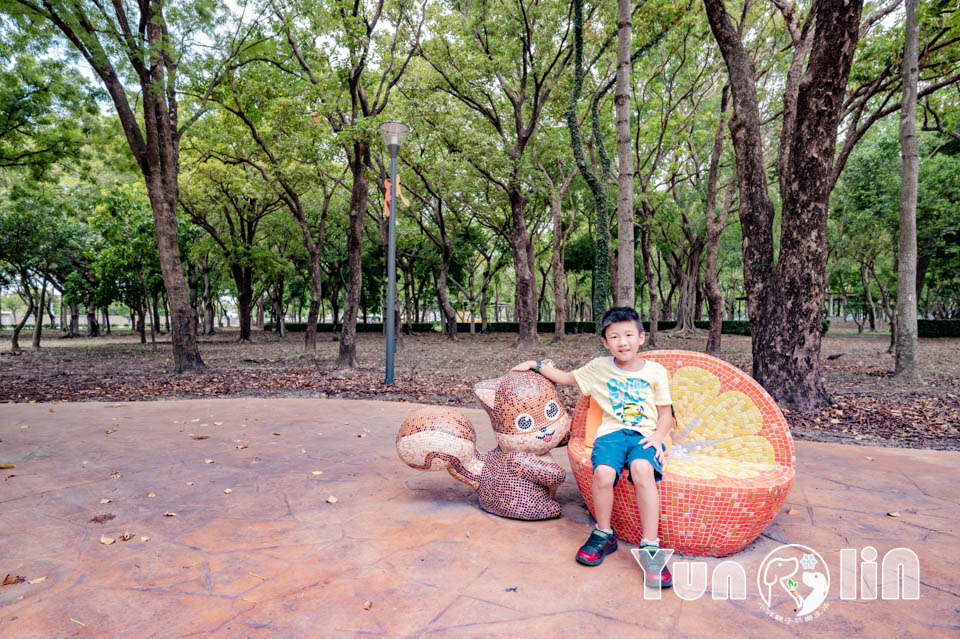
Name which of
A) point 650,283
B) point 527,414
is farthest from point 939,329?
point 527,414

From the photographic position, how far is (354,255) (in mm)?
11328

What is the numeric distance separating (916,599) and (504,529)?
77.6 inches

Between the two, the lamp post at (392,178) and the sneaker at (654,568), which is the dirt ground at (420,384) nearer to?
the lamp post at (392,178)

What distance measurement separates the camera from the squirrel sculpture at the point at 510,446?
3.18 m

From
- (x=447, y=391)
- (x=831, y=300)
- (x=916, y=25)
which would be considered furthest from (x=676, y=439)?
(x=831, y=300)

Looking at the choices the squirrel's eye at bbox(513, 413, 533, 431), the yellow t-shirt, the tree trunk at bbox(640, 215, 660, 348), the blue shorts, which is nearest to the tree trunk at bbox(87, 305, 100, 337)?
the tree trunk at bbox(640, 215, 660, 348)

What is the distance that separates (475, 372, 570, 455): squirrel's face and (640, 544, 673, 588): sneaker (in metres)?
0.90

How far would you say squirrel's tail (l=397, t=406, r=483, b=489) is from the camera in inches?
128

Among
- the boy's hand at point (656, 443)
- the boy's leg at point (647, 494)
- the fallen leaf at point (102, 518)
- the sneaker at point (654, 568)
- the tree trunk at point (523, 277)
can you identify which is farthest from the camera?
the tree trunk at point (523, 277)

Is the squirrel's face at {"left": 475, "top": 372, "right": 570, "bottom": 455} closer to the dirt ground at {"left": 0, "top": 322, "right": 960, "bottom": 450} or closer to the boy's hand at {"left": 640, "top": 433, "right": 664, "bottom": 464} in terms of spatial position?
the boy's hand at {"left": 640, "top": 433, "right": 664, "bottom": 464}

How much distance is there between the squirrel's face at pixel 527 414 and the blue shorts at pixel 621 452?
472mm

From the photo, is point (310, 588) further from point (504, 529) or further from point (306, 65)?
point (306, 65)

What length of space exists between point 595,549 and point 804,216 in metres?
5.62

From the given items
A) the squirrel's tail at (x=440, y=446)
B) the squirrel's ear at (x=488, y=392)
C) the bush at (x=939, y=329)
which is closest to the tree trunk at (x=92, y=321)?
the squirrel's tail at (x=440, y=446)
